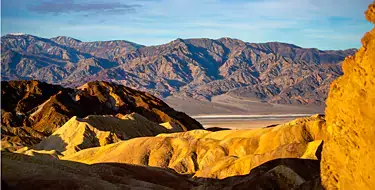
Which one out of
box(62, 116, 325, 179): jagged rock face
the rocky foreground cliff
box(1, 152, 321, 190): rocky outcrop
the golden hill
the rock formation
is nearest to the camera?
the rocky foreground cliff

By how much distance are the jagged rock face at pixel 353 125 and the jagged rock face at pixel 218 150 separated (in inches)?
786

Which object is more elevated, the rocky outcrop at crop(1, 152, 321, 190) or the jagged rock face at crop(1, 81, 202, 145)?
the rocky outcrop at crop(1, 152, 321, 190)

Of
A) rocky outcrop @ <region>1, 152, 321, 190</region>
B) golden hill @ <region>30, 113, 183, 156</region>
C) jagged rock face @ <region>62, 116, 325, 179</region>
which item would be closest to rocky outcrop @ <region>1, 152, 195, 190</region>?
rocky outcrop @ <region>1, 152, 321, 190</region>

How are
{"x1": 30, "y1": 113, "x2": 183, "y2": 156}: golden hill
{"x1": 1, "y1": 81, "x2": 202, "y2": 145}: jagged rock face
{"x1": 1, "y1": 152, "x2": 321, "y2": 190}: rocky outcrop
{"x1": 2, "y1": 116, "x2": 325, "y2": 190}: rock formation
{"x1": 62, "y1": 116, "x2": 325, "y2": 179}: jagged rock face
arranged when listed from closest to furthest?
{"x1": 1, "y1": 152, "x2": 321, "y2": 190}: rocky outcrop
{"x1": 2, "y1": 116, "x2": 325, "y2": 190}: rock formation
{"x1": 62, "y1": 116, "x2": 325, "y2": 179}: jagged rock face
{"x1": 30, "y1": 113, "x2": 183, "y2": 156}: golden hill
{"x1": 1, "y1": 81, "x2": 202, "y2": 145}: jagged rock face

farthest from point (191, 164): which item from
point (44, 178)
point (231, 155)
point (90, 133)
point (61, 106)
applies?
point (61, 106)

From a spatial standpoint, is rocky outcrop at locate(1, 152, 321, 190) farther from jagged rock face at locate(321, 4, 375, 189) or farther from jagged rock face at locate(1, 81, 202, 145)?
jagged rock face at locate(1, 81, 202, 145)

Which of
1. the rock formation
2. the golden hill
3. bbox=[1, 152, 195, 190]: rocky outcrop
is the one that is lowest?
the golden hill

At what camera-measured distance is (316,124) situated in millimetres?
56125

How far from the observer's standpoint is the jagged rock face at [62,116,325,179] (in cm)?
4778

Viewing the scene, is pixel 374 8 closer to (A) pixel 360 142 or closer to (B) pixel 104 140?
(A) pixel 360 142

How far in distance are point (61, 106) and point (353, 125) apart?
107m

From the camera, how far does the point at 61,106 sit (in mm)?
123438

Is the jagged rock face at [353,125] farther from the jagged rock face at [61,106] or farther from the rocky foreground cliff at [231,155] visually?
the jagged rock face at [61,106]

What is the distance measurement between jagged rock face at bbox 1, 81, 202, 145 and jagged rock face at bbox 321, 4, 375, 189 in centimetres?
8162
